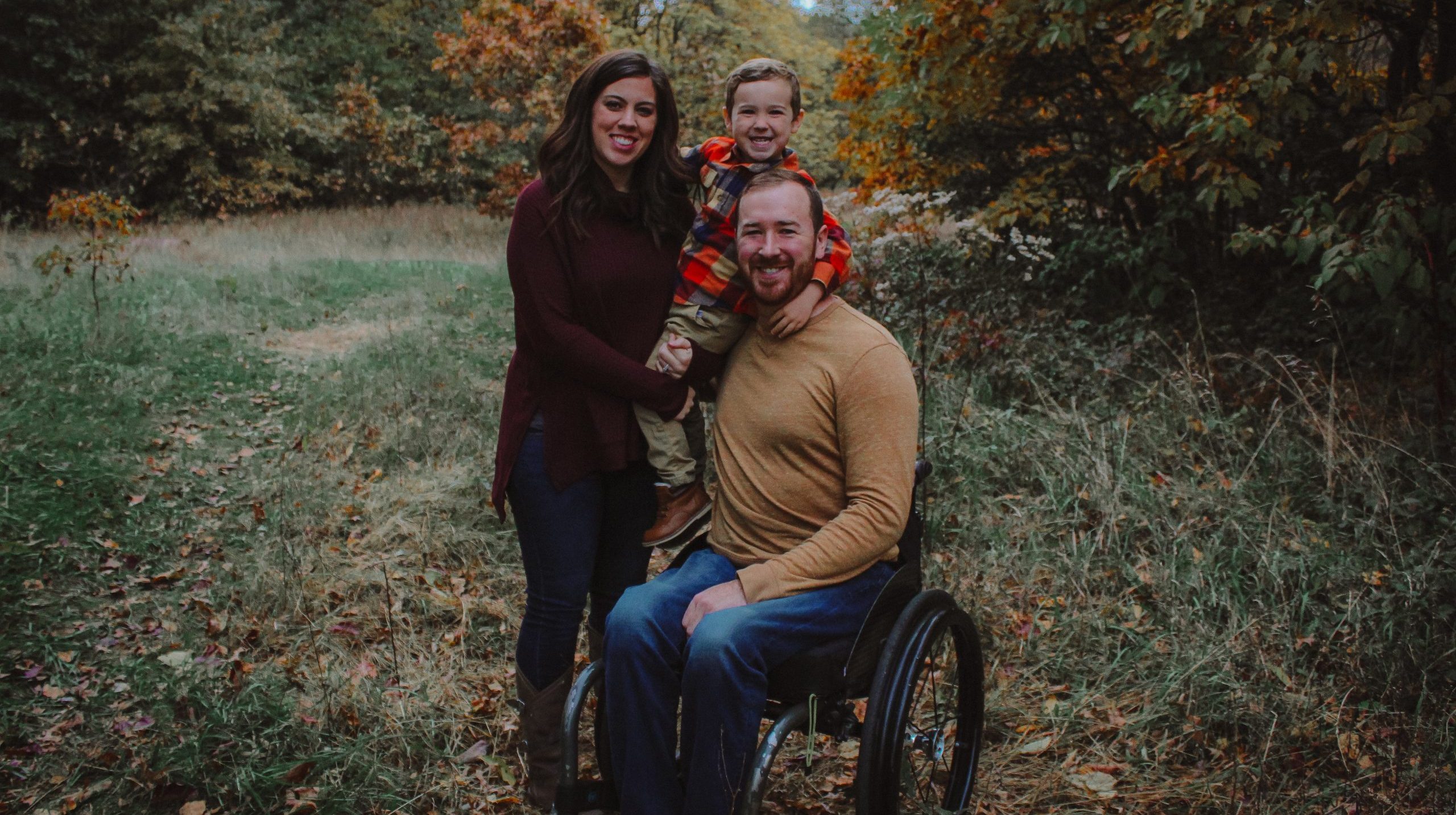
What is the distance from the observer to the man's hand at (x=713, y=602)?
1.97 m

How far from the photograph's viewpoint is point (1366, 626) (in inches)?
119

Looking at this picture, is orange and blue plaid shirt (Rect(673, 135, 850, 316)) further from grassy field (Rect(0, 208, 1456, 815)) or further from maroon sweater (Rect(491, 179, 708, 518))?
grassy field (Rect(0, 208, 1456, 815))

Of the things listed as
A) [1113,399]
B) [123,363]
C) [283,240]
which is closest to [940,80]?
[1113,399]

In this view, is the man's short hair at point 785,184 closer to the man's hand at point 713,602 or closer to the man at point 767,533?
the man at point 767,533

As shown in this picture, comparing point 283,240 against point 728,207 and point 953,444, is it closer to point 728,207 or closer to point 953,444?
point 953,444

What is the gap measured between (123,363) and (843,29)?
3194cm

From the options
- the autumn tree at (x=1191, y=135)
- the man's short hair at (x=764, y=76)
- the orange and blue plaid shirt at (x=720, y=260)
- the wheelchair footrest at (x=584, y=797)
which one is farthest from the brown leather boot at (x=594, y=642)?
the autumn tree at (x=1191, y=135)

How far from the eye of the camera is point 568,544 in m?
2.33

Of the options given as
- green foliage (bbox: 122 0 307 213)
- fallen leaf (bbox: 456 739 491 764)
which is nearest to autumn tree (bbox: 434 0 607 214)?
green foliage (bbox: 122 0 307 213)

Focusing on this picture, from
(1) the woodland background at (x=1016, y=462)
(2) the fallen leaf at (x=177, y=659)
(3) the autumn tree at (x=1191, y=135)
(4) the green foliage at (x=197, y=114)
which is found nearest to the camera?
(1) the woodland background at (x=1016, y=462)

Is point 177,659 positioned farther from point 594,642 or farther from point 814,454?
point 814,454

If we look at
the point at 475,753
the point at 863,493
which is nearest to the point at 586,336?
the point at 863,493

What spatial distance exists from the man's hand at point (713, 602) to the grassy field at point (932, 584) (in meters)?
0.98

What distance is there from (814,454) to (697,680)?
0.53 m
